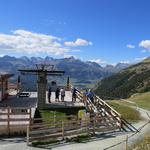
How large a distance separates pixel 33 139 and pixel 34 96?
28.0m

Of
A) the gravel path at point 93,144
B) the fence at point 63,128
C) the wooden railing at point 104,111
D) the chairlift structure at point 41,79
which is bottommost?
the gravel path at point 93,144

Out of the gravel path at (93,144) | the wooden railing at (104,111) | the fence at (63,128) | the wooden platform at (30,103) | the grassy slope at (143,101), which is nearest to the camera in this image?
the gravel path at (93,144)

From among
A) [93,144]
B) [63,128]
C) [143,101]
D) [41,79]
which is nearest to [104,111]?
[41,79]

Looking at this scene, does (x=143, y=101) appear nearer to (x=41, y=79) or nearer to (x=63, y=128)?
(x=41, y=79)

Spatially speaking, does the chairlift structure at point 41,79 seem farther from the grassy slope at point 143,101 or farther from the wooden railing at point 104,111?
the grassy slope at point 143,101

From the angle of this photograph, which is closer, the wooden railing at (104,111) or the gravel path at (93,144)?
the gravel path at (93,144)

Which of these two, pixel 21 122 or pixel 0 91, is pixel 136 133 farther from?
pixel 0 91

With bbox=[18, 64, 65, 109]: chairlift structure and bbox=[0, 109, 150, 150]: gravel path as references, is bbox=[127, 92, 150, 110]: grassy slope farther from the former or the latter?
bbox=[0, 109, 150, 150]: gravel path

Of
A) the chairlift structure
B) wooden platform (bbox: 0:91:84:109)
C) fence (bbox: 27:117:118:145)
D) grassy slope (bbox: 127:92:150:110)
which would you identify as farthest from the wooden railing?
grassy slope (bbox: 127:92:150:110)

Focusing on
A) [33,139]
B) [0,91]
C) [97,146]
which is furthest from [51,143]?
[0,91]

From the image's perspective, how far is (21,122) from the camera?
112 ft

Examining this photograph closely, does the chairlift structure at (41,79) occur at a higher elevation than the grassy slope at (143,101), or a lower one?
higher

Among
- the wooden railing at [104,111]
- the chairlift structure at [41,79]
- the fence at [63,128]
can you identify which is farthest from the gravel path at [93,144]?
the chairlift structure at [41,79]

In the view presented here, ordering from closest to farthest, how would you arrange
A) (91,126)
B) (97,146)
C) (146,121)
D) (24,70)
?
(97,146), (91,126), (146,121), (24,70)
